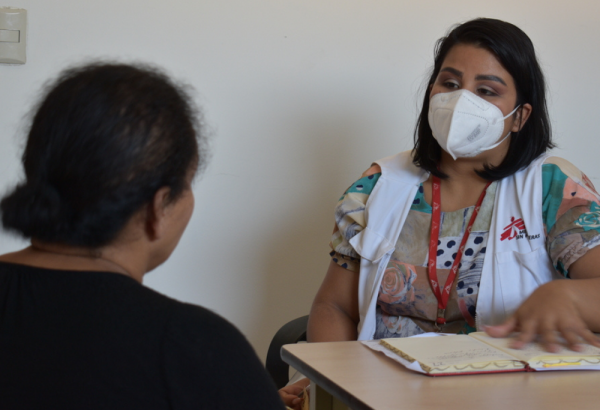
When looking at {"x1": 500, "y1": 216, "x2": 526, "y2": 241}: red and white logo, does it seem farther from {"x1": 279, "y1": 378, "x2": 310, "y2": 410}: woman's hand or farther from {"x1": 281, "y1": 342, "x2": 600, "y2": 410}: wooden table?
{"x1": 279, "y1": 378, "x2": 310, "y2": 410}: woman's hand

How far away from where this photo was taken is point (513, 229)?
1429 mm

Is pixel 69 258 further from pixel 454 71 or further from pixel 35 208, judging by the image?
pixel 454 71

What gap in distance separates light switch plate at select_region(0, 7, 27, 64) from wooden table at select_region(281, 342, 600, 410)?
4.46 feet

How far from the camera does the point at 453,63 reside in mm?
1531

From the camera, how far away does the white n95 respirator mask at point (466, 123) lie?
146cm

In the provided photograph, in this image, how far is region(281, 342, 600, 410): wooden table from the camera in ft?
2.63

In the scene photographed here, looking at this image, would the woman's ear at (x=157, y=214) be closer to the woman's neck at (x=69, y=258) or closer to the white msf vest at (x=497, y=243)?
the woman's neck at (x=69, y=258)

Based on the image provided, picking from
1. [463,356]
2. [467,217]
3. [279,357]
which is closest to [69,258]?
[463,356]

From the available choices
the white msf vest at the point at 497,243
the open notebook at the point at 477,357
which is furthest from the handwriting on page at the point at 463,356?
the white msf vest at the point at 497,243

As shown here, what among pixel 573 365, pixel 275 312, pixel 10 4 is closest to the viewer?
pixel 573 365

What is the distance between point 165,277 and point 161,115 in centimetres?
146

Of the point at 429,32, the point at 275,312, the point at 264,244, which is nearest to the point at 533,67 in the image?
the point at 429,32

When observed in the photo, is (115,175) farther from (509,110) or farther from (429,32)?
(429,32)

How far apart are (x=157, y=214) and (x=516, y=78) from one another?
1175 mm
